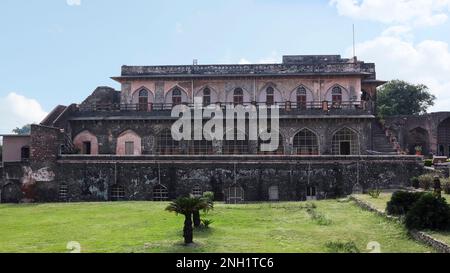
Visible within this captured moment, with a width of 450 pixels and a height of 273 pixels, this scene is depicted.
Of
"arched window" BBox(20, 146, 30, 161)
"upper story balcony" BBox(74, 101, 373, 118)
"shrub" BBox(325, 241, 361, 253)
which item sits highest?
"upper story balcony" BBox(74, 101, 373, 118)

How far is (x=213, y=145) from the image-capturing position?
3359 cm

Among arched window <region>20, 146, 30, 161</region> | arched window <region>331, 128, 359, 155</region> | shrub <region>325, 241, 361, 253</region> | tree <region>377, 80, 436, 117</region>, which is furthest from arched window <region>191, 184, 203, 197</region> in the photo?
tree <region>377, 80, 436, 117</region>

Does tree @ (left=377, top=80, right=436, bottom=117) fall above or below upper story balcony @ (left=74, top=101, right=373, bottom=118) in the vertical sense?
above

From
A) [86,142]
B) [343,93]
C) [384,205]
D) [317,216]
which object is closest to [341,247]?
[317,216]

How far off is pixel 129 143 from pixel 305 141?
11.9 m

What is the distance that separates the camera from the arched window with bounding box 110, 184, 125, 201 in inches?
1137

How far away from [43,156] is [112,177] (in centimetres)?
421

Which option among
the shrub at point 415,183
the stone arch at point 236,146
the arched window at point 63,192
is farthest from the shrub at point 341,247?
the stone arch at point 236,146

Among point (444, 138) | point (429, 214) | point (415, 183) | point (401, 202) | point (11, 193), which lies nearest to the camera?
point (429, 214)

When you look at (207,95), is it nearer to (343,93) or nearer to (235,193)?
(343,93)

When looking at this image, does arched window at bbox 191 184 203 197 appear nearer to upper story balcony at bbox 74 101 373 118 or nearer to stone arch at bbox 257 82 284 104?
upper story balcony at bbox 74 101 373 118

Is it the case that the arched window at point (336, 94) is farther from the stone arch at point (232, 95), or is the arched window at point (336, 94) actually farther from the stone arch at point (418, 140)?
the stone arch at point (418, 140)

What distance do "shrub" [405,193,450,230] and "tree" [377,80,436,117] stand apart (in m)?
42.8

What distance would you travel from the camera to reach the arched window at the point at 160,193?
93.6 feet
